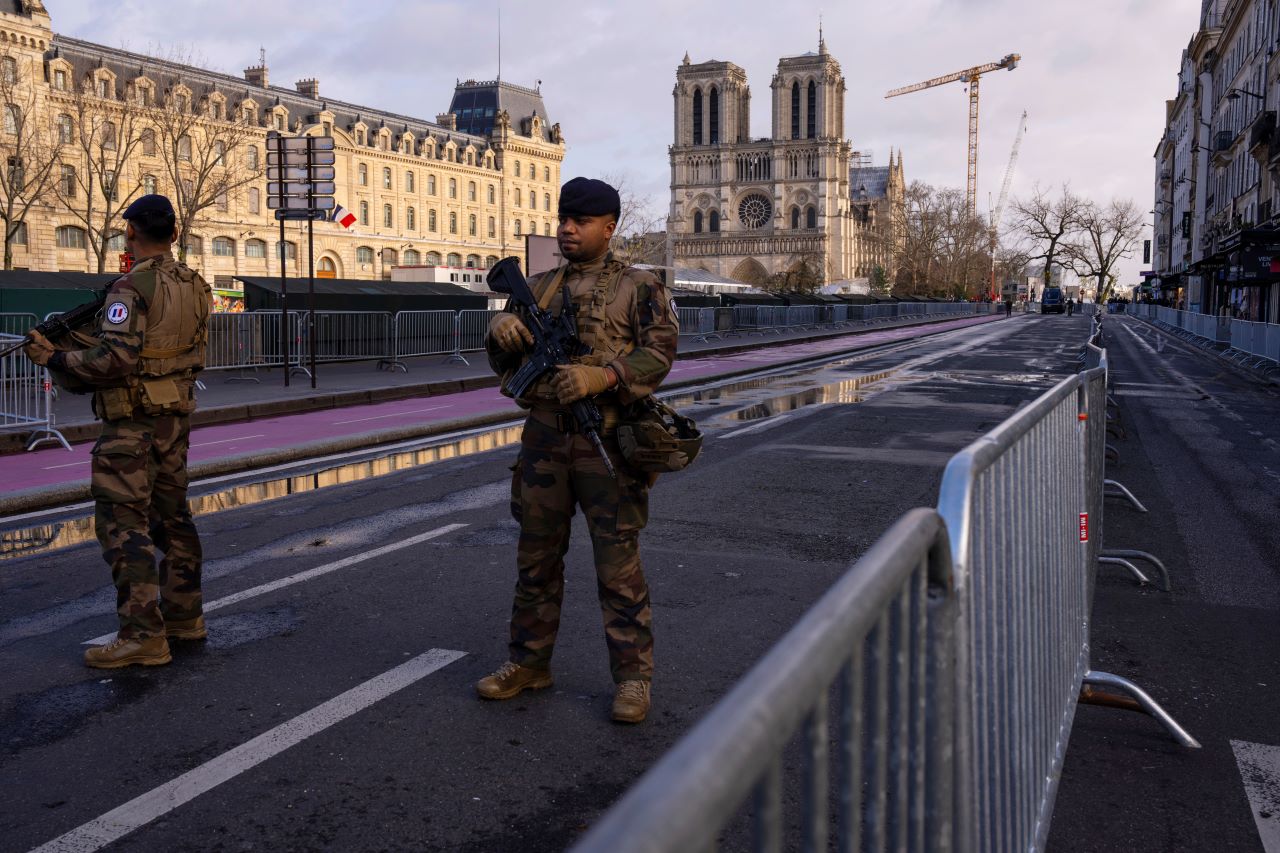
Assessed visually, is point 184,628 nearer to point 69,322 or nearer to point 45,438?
point 69,322

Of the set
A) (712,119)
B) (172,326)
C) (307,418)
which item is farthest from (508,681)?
(712,119)

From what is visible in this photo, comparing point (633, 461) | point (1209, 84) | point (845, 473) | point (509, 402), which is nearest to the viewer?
point (633, 461)

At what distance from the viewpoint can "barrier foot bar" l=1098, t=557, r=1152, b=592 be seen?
661 centimetres

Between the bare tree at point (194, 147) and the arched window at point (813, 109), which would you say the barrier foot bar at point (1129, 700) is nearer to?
the bare tree at point (194, 147)

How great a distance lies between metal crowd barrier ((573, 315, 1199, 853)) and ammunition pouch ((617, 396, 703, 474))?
1.28 meters

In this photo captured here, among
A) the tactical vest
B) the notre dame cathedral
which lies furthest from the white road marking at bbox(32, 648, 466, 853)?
the notre dame cathedral

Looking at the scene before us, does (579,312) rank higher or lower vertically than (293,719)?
higher

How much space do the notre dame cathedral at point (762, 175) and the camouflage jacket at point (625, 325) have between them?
14183cm

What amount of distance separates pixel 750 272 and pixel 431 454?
14361 cm

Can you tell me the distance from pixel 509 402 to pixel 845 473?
744 centimetres

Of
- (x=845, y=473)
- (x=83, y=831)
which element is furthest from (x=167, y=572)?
(x=845, y=473)

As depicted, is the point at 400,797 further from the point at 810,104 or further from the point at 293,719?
the point at 810,104

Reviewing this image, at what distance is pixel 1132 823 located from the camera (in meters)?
3.61

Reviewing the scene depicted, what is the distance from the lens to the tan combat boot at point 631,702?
4.26m
